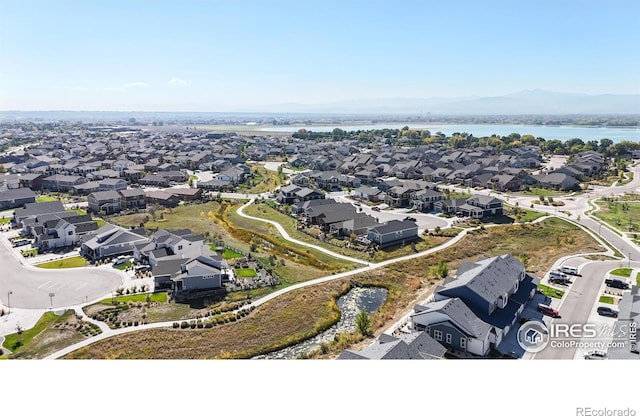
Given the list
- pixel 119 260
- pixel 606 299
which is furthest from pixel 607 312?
pixel 119 260

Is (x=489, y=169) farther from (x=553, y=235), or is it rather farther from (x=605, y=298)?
(x=605, y=298)

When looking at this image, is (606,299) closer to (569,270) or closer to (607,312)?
(607,312)

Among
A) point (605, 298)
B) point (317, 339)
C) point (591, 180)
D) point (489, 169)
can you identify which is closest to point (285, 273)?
point (317, 339)

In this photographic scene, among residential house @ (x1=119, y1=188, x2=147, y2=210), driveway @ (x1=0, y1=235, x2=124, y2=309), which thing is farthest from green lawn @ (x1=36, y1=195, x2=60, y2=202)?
driveway @ (x1=0, y1=235, x2=124, y2=309)

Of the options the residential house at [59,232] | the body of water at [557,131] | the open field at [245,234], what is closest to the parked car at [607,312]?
the open field at [245,234]

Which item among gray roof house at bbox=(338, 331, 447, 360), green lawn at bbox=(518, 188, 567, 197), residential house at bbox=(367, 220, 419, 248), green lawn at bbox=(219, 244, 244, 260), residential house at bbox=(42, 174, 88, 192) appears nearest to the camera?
gray roof house at bbox=(338, 331, 447, 360)

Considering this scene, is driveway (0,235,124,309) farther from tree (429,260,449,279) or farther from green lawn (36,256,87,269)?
tree (429,260,449,279)
